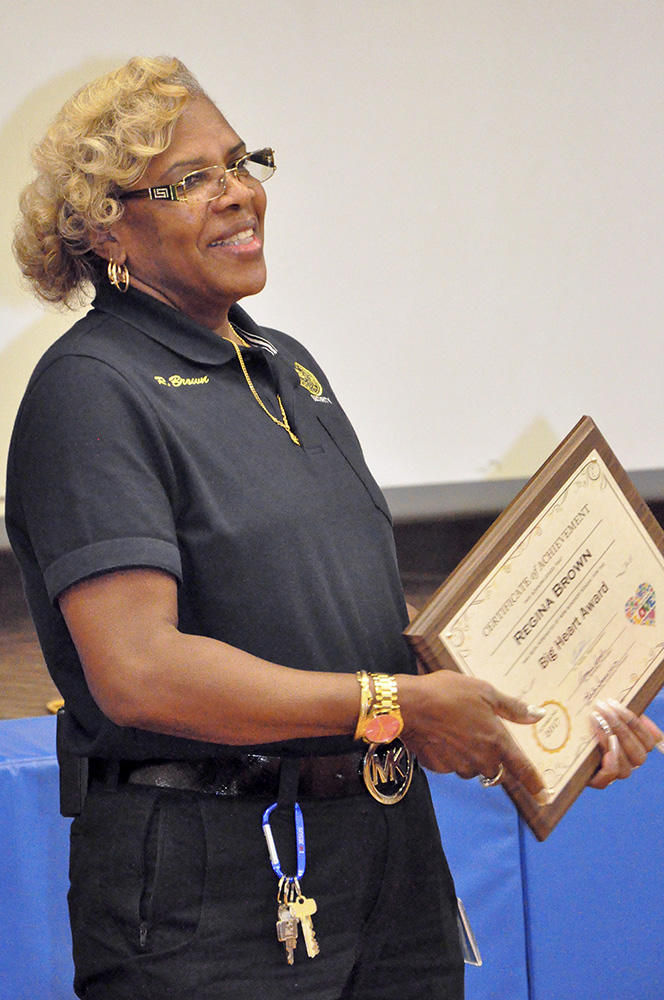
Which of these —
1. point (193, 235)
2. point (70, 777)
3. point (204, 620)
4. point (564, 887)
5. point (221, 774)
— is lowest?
point (564, 887)

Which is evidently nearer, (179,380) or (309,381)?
(179,380)

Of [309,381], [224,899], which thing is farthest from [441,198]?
[224,899]

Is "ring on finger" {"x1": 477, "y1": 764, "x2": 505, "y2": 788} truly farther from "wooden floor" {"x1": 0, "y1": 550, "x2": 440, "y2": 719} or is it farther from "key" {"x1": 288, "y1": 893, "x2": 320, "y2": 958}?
"wooden floor" {"x1": 0, "y1": 550, "x2": 440, "y2": 719}

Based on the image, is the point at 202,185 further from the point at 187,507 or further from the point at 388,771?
the point at 388,771

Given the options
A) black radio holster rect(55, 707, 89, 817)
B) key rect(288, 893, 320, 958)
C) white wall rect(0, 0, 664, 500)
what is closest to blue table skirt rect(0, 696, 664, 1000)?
black radio holster rect(55, 707, 89, 817)

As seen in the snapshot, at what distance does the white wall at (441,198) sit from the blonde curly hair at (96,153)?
1.33 metres

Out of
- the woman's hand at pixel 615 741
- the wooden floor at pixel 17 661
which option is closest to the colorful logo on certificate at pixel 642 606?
the woman's hand at pixel 615 741

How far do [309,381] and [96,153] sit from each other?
0.37m

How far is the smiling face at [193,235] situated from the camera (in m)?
1.06

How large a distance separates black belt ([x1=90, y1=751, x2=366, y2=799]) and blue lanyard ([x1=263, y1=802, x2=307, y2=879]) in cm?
2

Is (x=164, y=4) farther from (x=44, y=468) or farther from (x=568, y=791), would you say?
(x=568, y=791)

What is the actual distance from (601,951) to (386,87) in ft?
6.72

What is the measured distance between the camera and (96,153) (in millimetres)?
1046

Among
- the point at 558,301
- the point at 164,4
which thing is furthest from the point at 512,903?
the point at 164,4
